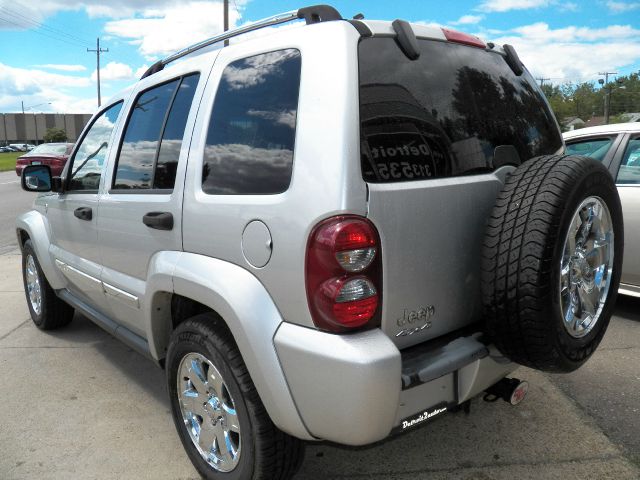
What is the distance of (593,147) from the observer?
508 centimetres

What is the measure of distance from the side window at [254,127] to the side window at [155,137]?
29 cm

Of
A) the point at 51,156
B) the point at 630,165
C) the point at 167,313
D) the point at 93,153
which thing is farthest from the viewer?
the point at 51,156

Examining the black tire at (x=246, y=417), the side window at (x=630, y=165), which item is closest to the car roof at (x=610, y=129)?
the side window at (x=630, y=165)

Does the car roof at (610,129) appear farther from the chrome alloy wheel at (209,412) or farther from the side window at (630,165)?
the chrome alloy wheel at (209,412)

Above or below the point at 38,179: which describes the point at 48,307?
below

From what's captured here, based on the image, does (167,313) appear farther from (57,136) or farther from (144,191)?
(57,136)

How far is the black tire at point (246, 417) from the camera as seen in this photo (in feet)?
7.06

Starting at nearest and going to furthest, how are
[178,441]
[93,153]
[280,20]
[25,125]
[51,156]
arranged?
[280,20], [178,441], [93,153], [51,156], [25,125]

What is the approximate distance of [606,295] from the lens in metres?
2.56

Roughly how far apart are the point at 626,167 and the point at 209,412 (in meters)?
4.07

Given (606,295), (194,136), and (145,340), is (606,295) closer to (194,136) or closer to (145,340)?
(194,136)

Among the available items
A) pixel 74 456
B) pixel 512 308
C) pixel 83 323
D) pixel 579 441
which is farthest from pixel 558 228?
pixel 83 323

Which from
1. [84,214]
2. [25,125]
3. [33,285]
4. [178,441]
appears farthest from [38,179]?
[25,125]

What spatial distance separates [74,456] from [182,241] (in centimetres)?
134
